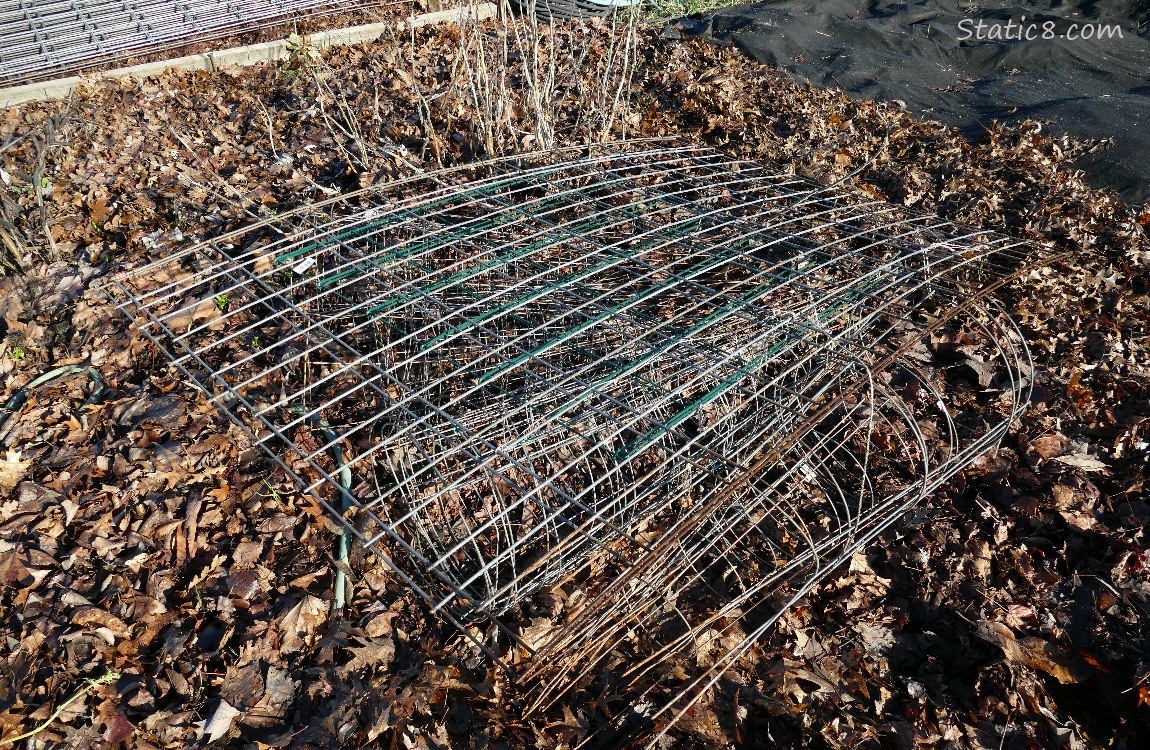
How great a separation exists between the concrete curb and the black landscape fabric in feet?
10.9

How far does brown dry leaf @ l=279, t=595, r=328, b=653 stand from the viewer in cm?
261

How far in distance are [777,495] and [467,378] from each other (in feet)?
5.55

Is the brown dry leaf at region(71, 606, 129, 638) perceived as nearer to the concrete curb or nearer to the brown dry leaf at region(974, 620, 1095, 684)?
the brown dry leaf at region(974, 620, 1095, 684)

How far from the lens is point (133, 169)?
16.5 ft

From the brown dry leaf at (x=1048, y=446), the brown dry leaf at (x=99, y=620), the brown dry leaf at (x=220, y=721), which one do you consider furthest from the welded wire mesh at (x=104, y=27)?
the brown dry leaf at (x=1048, y=446)

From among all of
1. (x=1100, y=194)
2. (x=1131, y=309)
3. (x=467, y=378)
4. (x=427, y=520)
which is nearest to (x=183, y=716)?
(x=427, y=520)

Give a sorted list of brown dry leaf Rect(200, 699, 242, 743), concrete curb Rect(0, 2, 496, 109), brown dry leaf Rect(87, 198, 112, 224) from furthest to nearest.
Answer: concrete curb Rect(0, 2, 496, 109) < brown dry leaf Rect(87, 198, 112, 224) < brown dry leaf Rect(200, 699, 242, 743)

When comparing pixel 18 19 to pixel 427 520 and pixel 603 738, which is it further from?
pixel 603 738

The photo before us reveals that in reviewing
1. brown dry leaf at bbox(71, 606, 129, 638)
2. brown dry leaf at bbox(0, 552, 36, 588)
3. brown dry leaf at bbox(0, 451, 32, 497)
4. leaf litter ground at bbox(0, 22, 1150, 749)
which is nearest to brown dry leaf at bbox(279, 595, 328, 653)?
leaf litter ground at bbox(0, 22, 1150, 749)

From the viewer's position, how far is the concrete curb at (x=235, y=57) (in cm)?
579

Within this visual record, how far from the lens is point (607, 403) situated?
3.41 metres

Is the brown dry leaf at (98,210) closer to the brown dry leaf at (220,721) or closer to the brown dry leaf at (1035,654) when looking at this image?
the brown dry leaf at (220,721)

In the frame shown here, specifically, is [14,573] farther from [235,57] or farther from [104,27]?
[104,27]

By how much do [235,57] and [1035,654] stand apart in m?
7.72
